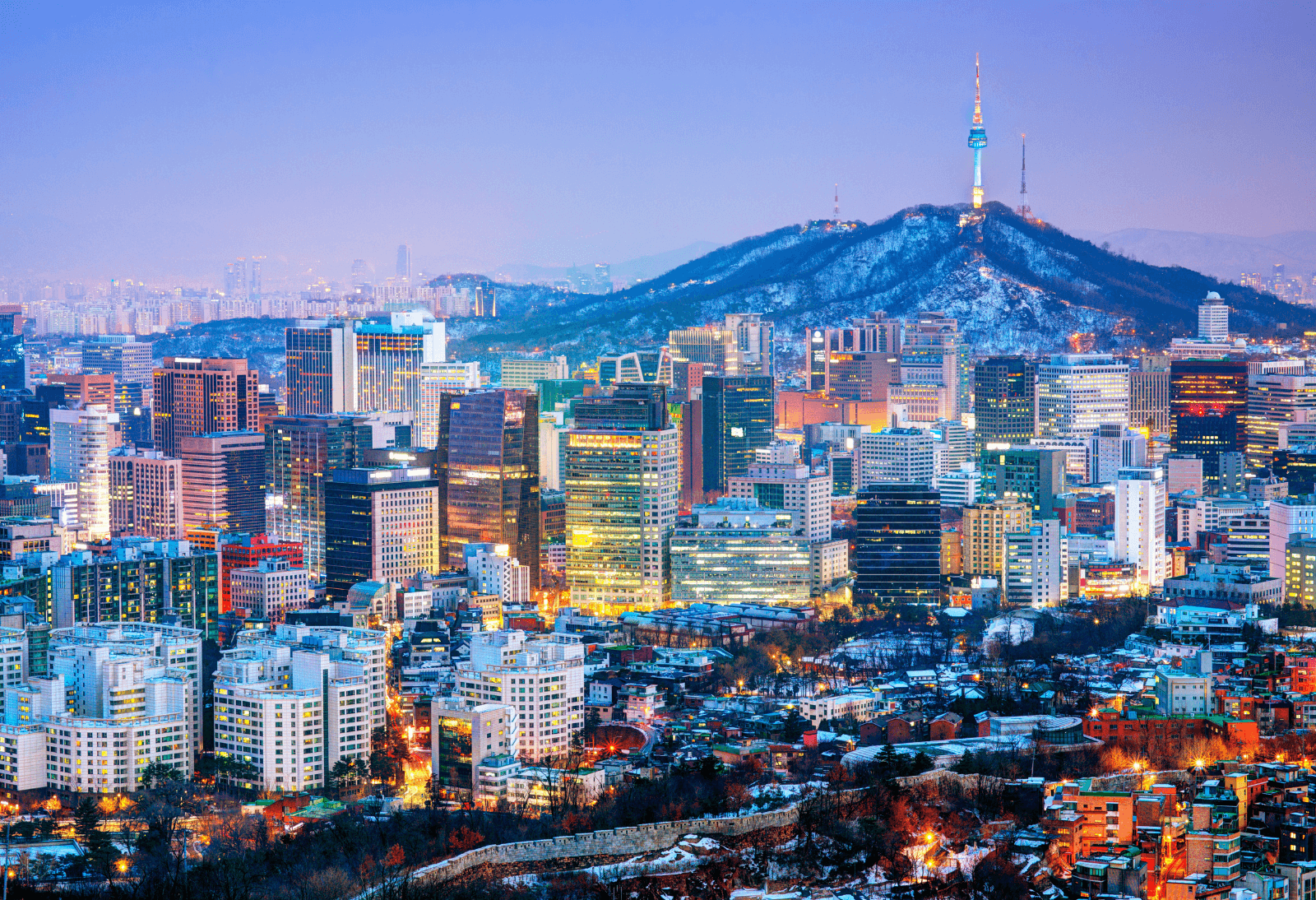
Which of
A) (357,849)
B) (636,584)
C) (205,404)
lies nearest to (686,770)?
(357,849)

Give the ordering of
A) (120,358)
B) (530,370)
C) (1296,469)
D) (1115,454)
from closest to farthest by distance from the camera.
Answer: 1. (1296,469)
2. (1115,454)
3. (530,370)
4. (120,358)

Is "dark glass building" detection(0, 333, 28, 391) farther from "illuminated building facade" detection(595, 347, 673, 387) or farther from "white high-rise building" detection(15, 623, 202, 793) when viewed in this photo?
"white high-rise building" detection(15, 623, 202, 793)

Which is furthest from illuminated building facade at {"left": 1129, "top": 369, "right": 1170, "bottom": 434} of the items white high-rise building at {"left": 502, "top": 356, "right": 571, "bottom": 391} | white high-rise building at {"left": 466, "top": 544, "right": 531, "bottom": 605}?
white high-rise building at {"left": 466, "top": 544, "right": 531, "bottom": 605}

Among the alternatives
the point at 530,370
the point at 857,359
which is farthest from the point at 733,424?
the point at 530,370

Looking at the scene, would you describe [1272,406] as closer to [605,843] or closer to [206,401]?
[206,401]

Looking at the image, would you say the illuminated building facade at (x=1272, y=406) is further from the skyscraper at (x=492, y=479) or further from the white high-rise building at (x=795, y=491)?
the skyscraper at (x=492, y=479)
